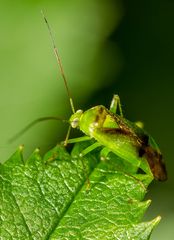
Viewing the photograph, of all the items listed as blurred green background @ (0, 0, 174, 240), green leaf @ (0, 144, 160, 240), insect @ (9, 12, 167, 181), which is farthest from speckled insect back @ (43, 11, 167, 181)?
blurred green background @ (0, 0, 174, 240)

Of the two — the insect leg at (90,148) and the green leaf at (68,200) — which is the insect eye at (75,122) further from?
the green leaf at (68,200)

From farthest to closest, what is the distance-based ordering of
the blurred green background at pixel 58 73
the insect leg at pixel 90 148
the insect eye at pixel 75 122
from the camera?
the blurred green background at pixel 58 73 < the insect eye at pixel 75 122 < the insect leg at pixel 90 148

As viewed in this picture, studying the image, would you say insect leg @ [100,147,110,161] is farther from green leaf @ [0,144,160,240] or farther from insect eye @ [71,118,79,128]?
insect eye @ [71,118,79,128]

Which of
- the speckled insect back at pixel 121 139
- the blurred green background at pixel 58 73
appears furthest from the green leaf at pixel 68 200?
the blurred green background at pixel 58 73

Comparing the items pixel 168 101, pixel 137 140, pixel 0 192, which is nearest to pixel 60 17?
pixel 168 101

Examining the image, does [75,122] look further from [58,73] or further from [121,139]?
[58,73]

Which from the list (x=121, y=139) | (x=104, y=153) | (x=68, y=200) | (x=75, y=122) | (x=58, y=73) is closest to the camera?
(x=68, y=200)

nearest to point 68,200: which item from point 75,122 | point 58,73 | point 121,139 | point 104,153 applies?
point 104,153

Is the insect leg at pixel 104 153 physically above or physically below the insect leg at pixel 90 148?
below
